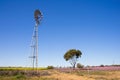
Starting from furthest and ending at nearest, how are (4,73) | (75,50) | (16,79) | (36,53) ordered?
(75,50) → (36,53) → (4,73) → (16,79)

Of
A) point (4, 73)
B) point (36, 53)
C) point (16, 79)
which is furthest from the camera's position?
point (36, 53)

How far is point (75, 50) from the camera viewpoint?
8644cm

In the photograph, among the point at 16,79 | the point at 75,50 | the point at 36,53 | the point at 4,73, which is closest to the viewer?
the point at 16,79

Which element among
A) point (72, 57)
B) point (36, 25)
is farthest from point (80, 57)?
point (36, 25)

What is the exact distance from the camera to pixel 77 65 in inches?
3570

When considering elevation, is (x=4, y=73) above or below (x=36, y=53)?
below

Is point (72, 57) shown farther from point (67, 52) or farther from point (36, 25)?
point (36, 25)

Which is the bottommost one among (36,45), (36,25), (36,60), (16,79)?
(16,79)

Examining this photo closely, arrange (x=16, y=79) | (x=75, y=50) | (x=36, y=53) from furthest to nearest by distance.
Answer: (x=75, y=50) < (x=36, y=53) < (x=16, y=79)

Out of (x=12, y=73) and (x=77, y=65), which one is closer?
(x=12, y=73)

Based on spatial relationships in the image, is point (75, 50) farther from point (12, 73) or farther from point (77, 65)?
point (12, 73)

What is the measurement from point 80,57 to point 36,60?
45276 mm

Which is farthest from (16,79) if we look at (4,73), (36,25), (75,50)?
(75,50)

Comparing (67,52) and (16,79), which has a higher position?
(67,52)
